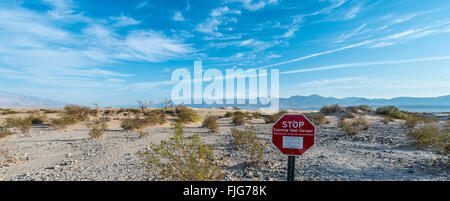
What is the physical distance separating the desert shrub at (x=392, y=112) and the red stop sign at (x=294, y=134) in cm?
2978

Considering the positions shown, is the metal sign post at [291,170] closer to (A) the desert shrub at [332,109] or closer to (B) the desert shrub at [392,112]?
(B) the desert shrub at [392,112]

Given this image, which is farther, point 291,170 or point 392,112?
point 392,112

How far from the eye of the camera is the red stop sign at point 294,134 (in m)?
3.47

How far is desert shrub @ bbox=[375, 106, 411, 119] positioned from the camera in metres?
25.8

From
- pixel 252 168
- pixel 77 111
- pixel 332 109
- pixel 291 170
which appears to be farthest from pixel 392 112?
pixel 77 111

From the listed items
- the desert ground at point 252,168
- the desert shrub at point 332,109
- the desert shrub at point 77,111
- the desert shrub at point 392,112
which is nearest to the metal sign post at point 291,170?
the desert ground at point 252,168

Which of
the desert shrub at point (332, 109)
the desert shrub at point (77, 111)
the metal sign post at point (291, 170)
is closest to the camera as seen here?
the metal sign post at point (291, 170)

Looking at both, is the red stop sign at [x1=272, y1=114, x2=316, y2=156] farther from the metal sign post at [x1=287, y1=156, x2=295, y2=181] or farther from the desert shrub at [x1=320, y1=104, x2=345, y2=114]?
the desert shrub at [x1=320, y1=104, x2=345, y2=114]

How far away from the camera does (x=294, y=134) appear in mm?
3553

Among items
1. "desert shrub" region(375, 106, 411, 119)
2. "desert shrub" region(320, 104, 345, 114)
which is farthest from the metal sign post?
"desert shrub" region(320, 104, 345, 114)

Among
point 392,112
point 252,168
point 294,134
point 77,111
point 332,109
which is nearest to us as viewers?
point 294,134

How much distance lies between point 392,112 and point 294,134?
3143 cm

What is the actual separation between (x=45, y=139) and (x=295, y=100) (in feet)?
512

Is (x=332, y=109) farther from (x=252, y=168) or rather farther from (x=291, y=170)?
(x=291, y=170)
